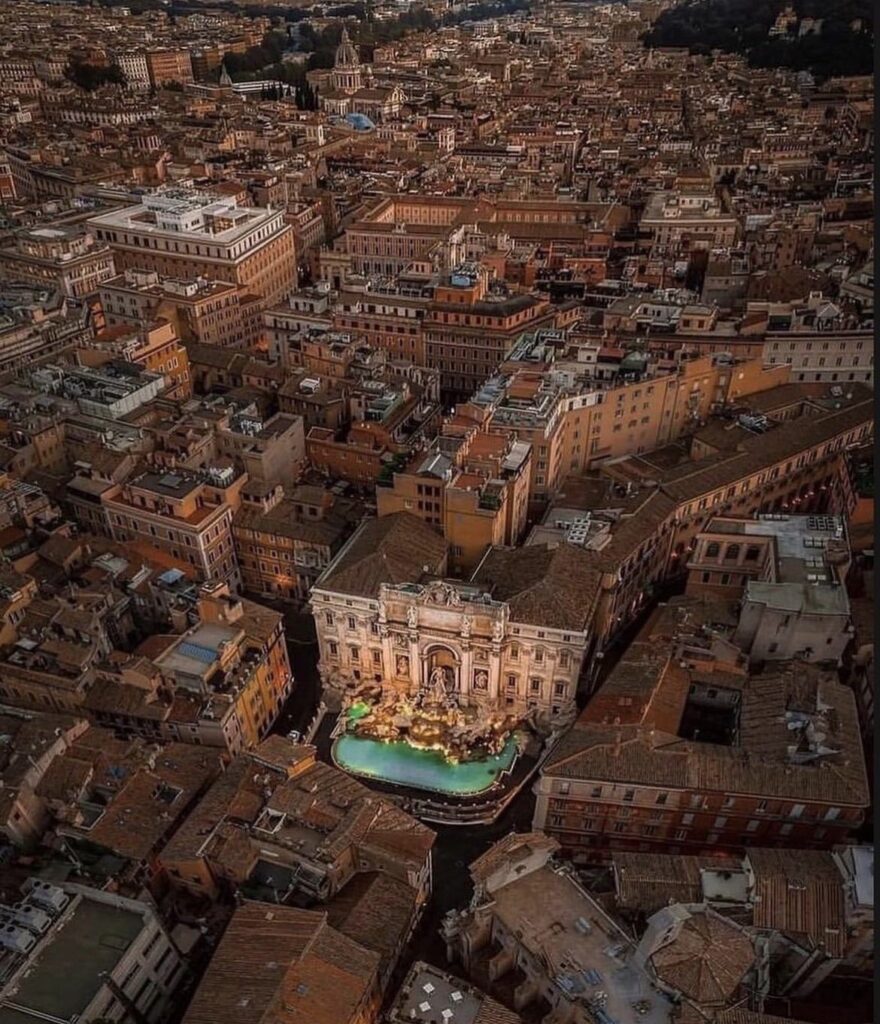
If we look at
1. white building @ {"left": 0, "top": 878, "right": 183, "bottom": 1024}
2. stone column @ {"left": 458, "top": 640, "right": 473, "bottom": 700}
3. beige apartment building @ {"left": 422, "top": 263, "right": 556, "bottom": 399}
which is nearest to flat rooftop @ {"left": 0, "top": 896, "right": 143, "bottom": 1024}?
white building @ {"left": 0, "top": 878, "right": 183, "bottom": 1024}

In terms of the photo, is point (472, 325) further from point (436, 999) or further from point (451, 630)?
point (436, 999)

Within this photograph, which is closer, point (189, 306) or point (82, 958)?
point (82, 958)

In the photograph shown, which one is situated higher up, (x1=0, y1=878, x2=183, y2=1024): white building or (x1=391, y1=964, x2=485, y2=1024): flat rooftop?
(x1=0, y1=878, x2=183, y2=1024): white building

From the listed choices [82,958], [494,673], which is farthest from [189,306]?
[82,958]

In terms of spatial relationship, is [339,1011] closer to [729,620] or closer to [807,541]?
[729,620]

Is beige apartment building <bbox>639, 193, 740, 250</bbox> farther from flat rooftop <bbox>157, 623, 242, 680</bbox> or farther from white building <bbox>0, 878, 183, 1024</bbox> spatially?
white building <bbox>0, 878, 183, 1024</bbox>

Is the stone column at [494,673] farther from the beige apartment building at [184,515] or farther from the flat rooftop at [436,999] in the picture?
the beige apartment building at [184,515]

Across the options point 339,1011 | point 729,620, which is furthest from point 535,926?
point 729,620
